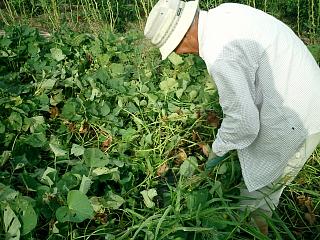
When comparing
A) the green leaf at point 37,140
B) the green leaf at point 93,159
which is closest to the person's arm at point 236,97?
the green leaf at point 93,159

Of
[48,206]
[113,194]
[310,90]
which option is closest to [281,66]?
[310,90]

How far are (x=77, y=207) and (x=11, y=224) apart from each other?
0.86 ft

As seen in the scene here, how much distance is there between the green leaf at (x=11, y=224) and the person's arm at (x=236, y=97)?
0.90 meters

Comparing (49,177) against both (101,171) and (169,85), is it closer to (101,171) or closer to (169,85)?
(101,171)

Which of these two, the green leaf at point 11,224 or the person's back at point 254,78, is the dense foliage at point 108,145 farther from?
the person's back at point 254,78

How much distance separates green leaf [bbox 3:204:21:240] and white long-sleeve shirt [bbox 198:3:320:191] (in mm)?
888

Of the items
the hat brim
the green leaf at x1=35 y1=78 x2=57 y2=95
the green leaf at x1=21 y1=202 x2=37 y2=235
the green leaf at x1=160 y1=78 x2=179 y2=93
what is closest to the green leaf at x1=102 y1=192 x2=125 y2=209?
the green leaf at x1=21 y1=202 x2=37 y2=235

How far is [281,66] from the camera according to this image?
191 centimetres

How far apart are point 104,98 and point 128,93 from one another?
163 millimetres

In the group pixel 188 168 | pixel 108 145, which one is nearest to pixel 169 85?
pixel 108 145

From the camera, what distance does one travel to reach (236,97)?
1.76 m

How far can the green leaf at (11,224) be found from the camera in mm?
1634

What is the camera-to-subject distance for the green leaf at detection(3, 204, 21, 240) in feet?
5.36

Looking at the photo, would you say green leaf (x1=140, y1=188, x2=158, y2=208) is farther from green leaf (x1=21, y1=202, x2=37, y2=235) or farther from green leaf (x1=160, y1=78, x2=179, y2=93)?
green leaf (x1=160, y1=78, x2=179, y2=93)
